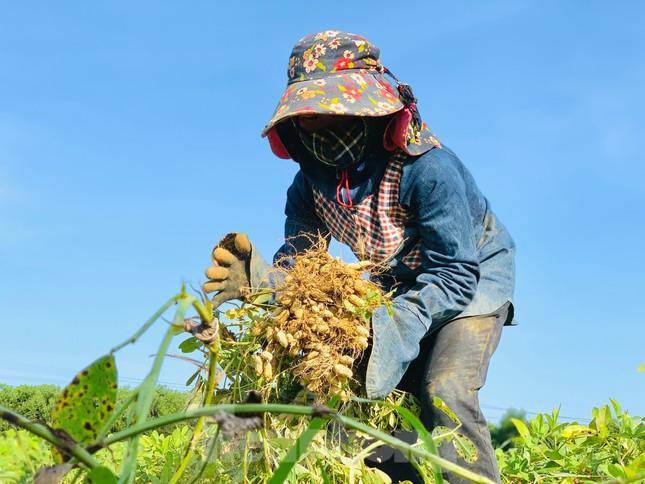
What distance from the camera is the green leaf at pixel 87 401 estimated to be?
0.86 metres

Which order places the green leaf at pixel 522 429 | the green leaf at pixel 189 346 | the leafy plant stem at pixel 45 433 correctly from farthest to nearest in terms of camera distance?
the green leaf at pixel 522 429 < the green leaf at pixel 189 346 < the leafy plant stem at pixel 45 433

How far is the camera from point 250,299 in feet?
7.42

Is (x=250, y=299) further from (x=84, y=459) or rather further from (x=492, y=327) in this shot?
(x=84, y=459)

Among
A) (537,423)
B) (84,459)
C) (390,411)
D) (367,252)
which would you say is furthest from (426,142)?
(84,459)

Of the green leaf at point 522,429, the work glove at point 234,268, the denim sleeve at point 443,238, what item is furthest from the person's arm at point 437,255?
the green leaf at point 522,429

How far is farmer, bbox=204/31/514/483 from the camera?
2.28 meters

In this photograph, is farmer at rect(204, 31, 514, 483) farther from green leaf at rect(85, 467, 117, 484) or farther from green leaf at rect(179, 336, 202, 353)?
green leaf at rect(85, 467, 117, 484)

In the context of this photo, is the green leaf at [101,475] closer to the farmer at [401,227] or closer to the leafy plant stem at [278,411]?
the leafy plant stem at [278,411]

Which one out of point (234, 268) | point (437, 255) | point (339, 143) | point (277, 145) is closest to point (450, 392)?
point (437, 255)

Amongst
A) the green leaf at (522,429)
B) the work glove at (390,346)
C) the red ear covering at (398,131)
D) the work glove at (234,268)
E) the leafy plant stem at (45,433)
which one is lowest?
the green leaf at (522,429)

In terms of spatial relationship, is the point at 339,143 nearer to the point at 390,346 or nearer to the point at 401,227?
the point at 401,227

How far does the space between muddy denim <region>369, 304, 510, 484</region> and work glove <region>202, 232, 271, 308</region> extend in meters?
0.59

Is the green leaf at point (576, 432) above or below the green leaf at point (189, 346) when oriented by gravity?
below

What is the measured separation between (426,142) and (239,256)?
0.71 meters
